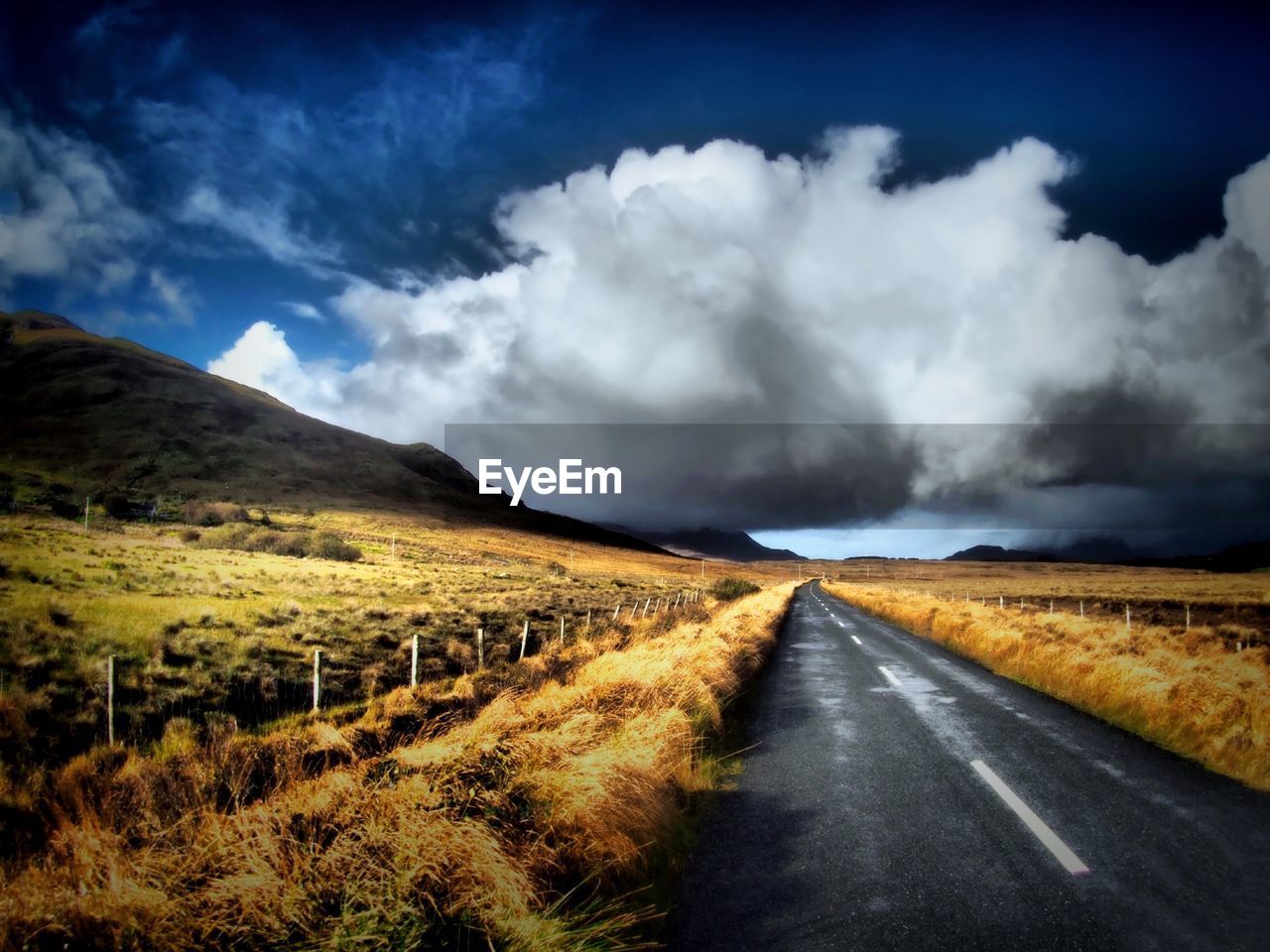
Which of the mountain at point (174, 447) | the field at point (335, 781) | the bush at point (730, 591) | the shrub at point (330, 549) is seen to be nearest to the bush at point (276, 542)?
the shrub at point (330, 549)

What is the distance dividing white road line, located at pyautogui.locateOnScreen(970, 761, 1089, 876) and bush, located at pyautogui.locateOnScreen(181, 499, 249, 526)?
78.5 m

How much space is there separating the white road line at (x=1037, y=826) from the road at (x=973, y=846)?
2 centimetres

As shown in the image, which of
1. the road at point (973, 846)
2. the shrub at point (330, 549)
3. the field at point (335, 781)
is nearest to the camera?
the field at point (335, 781)

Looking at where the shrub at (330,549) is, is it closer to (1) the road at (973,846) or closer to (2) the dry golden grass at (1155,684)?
(2) the dry golden grass at (1155,684)

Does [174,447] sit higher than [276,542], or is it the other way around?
[174,447]

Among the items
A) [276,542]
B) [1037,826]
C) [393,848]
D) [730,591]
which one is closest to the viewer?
[393,848]

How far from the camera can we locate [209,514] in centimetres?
7488

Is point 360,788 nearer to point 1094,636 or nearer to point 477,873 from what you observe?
point 477,873

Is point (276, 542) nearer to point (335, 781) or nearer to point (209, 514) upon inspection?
point (209, 514)

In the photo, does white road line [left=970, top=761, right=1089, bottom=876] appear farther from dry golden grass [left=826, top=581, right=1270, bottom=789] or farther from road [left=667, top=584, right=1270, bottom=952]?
dry golden grass [left=826, top=581, right=1270, bottom=789]

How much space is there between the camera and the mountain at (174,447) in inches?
3959

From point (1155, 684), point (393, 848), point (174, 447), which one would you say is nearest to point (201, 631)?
point (393, 848)

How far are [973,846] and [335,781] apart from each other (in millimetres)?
4890

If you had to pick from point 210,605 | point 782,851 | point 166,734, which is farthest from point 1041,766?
point 210,605
